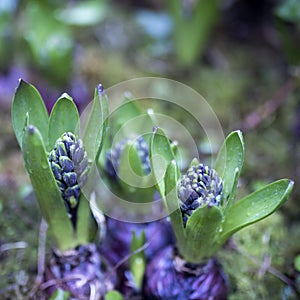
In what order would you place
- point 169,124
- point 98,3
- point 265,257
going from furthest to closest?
1. point 98,3
2. point 169,124
3. point 265,257

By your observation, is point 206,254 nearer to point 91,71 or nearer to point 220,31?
point 91,71

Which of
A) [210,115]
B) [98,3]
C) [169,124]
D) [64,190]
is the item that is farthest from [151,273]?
[98,3]

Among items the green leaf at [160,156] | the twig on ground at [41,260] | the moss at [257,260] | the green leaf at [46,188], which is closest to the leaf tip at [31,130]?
the green leaf at [46,188]

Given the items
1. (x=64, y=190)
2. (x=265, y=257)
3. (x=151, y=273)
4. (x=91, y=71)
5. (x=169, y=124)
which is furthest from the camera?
(x=91, y=71)

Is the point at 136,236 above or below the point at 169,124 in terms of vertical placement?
below

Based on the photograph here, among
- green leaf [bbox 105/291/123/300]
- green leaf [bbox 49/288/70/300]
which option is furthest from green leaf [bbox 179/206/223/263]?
green leaf [bbox 49/288/70/300]

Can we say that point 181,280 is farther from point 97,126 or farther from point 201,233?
point 97,126

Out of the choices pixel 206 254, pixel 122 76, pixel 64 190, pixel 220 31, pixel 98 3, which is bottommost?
pixel 206 254
